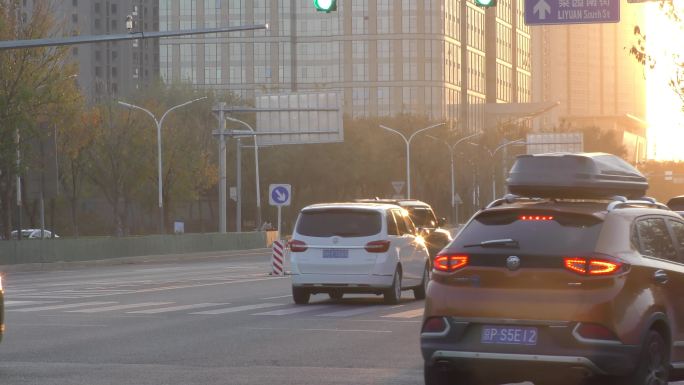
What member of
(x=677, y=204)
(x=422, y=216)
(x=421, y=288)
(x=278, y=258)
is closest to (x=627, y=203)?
(x=421, y=288)

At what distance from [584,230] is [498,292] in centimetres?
75

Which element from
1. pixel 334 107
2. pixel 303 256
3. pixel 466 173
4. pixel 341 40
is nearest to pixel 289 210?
pixel 466 173

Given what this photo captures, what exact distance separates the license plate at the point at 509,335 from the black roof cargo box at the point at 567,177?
4.95ft

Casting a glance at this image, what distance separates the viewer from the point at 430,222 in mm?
32844

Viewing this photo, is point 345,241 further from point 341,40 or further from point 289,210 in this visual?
→ point 341,40

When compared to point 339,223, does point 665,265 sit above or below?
above

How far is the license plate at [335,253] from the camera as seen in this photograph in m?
24.2

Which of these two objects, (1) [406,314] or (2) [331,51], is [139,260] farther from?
(2) [331,51]

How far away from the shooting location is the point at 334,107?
6931 centimetres

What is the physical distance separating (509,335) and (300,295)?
14.8 meters

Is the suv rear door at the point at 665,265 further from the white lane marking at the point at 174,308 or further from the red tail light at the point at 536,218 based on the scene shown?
the white lane marking at the point at 174,308

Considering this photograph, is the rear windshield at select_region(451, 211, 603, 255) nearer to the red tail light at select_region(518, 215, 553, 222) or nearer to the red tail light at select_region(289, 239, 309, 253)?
the red tail light at select_region(518, 215, 553, 222)

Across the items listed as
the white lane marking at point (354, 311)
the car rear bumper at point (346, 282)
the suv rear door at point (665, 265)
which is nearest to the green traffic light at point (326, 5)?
the car rear bumper at point (346, 282)

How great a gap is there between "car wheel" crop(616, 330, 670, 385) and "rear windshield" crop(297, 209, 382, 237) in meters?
13.9
